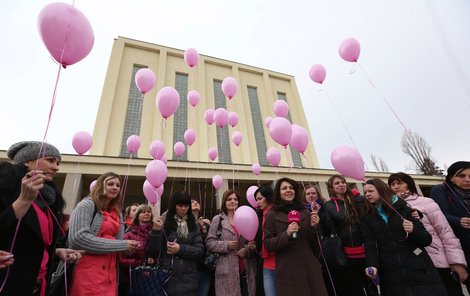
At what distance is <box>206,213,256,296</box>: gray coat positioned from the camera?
110 inches

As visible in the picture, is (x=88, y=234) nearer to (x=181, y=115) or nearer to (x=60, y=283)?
(x=60, y=283)

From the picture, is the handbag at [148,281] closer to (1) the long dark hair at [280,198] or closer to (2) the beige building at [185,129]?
(1) the long dark hair at [280,198]

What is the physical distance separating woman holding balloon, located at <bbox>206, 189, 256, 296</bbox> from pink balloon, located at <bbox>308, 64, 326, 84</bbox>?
409 cm

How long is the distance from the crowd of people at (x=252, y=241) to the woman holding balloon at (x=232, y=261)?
1cm

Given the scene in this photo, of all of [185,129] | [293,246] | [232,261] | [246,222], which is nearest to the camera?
[293,246]

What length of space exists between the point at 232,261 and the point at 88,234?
1734mm

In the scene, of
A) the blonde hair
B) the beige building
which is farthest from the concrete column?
the blonde hair

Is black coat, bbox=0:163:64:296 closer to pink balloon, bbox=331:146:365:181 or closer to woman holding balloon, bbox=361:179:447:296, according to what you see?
woman holding balloon, bbox=361:179:447:296

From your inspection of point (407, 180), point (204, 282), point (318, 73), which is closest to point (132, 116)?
point (318, 73)

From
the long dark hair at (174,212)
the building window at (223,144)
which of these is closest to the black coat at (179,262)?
the long dark hair at (174,212)

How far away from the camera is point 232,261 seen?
9.56ft

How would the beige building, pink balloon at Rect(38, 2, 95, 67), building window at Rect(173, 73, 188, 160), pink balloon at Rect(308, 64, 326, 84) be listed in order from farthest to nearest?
building window at Rect(173, 73, 188, 160), the beige building, pink balloon at Rect(308, 64, 326, 84), pink balloon at Rect(38, 2, 95, 67)

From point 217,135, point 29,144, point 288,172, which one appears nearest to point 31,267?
point 29,144

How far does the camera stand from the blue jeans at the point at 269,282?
2.64 m
